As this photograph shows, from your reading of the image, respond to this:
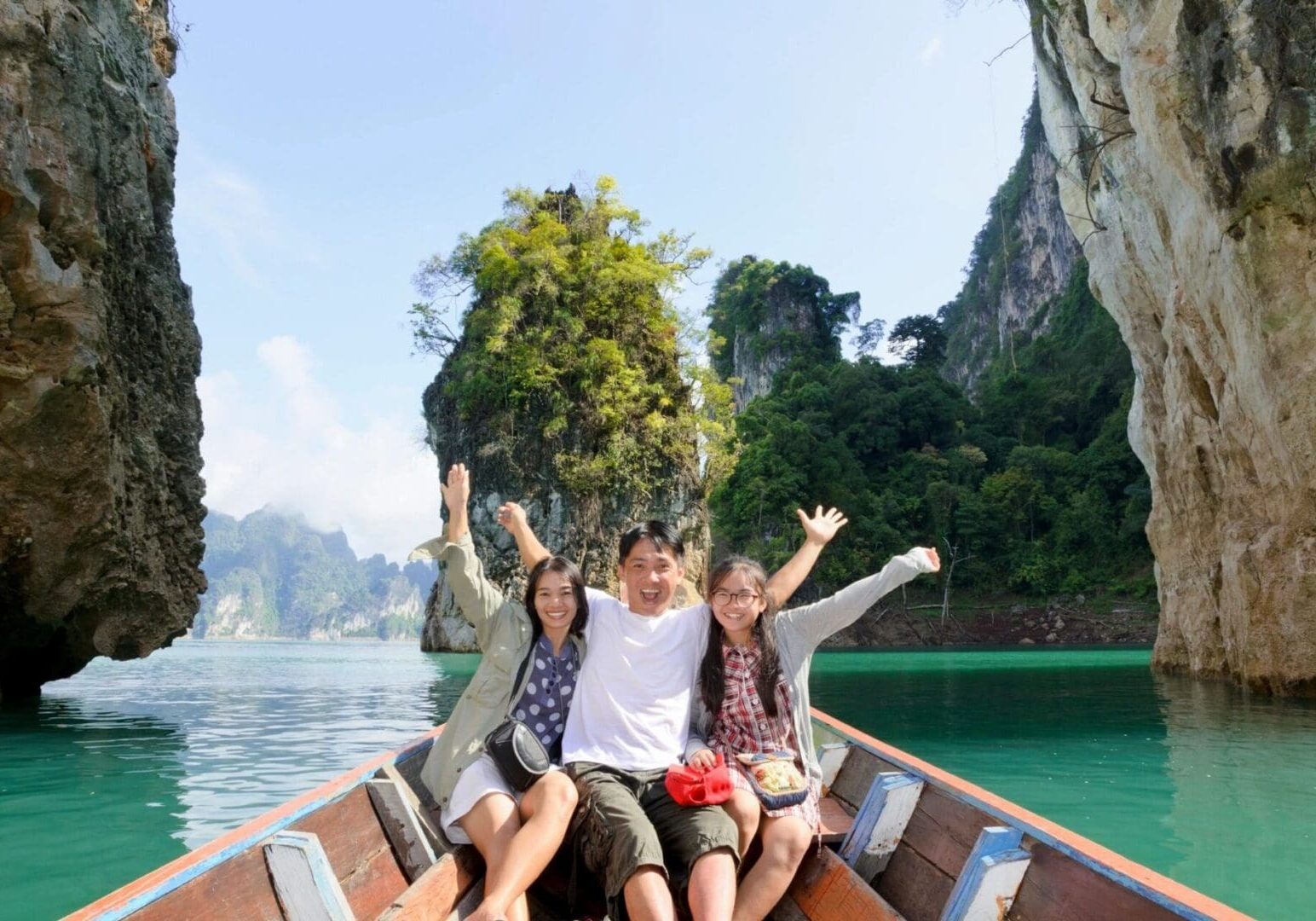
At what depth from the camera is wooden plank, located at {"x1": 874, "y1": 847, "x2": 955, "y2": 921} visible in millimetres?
2884

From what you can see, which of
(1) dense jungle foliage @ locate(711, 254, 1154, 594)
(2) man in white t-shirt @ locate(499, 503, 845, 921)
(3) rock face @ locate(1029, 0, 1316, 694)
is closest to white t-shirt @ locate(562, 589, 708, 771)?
(2) man in white t-shirt @ locate(499, 503, 845, 921)

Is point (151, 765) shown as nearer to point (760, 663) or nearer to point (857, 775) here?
point (857, 775)

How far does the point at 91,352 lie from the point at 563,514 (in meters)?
16.6

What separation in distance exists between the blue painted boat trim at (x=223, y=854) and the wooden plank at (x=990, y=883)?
197 centimetres

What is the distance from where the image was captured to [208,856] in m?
2.39

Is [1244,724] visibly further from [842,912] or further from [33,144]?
[33,144]

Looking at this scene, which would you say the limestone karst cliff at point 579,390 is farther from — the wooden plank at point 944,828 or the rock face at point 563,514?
the wooden plank at point 944,828

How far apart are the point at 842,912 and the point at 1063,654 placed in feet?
88.0

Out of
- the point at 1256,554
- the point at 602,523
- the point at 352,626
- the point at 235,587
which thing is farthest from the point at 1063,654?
the point at 235,587

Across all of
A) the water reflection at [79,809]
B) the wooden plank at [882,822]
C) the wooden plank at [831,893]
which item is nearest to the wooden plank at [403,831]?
the wooden plank at [831,893]

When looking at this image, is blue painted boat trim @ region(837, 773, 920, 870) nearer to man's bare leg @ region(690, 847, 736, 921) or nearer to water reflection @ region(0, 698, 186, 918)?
man's bare leg @ region(690, 847, 736, 921)

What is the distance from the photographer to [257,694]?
49.6ft

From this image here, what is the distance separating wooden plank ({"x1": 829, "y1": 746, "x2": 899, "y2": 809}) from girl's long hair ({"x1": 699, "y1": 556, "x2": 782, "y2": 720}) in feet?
2.89

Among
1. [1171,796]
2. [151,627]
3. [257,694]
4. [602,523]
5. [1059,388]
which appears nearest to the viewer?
[1171,796]
